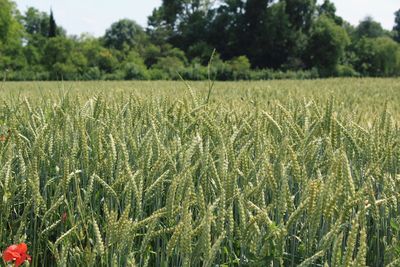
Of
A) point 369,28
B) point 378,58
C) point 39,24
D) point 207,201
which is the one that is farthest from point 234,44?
point 207,201

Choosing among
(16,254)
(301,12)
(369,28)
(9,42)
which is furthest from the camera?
(369,28)

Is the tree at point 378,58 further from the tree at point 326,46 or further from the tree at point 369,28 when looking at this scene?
the tree at point 369,28

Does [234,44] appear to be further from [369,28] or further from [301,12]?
[369,28]

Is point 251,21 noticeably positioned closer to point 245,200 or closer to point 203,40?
point 203,40

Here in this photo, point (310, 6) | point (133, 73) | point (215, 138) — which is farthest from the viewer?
point (310, 6)

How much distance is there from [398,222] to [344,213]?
0.25 metres

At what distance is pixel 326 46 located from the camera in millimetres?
49281

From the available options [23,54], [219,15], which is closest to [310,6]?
[219,15]

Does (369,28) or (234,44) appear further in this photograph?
(369,28)

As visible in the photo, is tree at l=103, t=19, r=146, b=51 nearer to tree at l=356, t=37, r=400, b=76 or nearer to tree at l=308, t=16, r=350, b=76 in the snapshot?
tree at l=308, t=16, r=350, b=76

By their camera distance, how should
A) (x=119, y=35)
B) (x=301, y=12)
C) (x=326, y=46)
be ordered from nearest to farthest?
(x=326, y=46) → (x=301, y=12) → (x=119, y=35)

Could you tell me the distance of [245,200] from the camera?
123cm

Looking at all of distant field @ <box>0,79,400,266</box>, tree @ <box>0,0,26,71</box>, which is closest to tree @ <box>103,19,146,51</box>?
tree @ <box>0,0,26,71</box>

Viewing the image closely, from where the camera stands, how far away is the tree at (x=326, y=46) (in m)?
48.5
